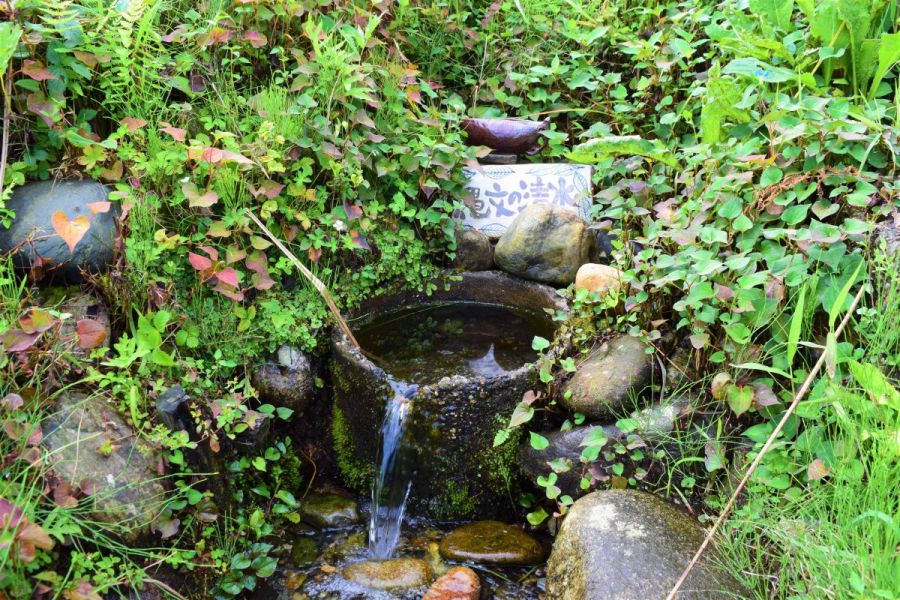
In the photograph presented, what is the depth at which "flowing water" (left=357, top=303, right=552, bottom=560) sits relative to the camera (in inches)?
134

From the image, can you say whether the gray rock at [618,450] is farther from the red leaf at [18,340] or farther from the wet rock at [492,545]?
the red leaf at [18,340]

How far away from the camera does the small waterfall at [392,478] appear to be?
3352 mm

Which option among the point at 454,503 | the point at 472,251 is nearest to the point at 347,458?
the point at 454,503

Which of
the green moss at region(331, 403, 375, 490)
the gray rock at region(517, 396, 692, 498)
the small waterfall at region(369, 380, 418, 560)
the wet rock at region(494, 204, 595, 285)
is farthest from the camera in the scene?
the wet rock at region(494, 204, 595, 285)

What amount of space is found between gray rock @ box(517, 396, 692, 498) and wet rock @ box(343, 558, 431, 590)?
0.76m

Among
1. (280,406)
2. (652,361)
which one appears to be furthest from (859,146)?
(280,406)

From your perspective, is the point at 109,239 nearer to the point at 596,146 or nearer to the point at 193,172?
the point at 193,172

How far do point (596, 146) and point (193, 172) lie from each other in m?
2.14

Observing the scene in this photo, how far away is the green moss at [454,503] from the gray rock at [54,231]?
6.67ft

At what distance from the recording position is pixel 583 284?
3.55 metres

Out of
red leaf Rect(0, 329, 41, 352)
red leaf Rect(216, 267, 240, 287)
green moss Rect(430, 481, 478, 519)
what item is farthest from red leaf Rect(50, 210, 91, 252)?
green moss Rect(430, 481, 478, 519)

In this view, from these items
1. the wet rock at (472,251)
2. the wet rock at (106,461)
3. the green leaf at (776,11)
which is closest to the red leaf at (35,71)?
the wet rock at (106,461)

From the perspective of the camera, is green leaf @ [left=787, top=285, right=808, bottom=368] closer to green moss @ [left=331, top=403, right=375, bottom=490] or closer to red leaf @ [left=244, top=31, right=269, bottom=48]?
green moss @ [left=331, top=403, right=375, bottom=490]

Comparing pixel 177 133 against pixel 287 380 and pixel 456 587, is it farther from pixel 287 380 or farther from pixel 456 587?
pixel 456 587
